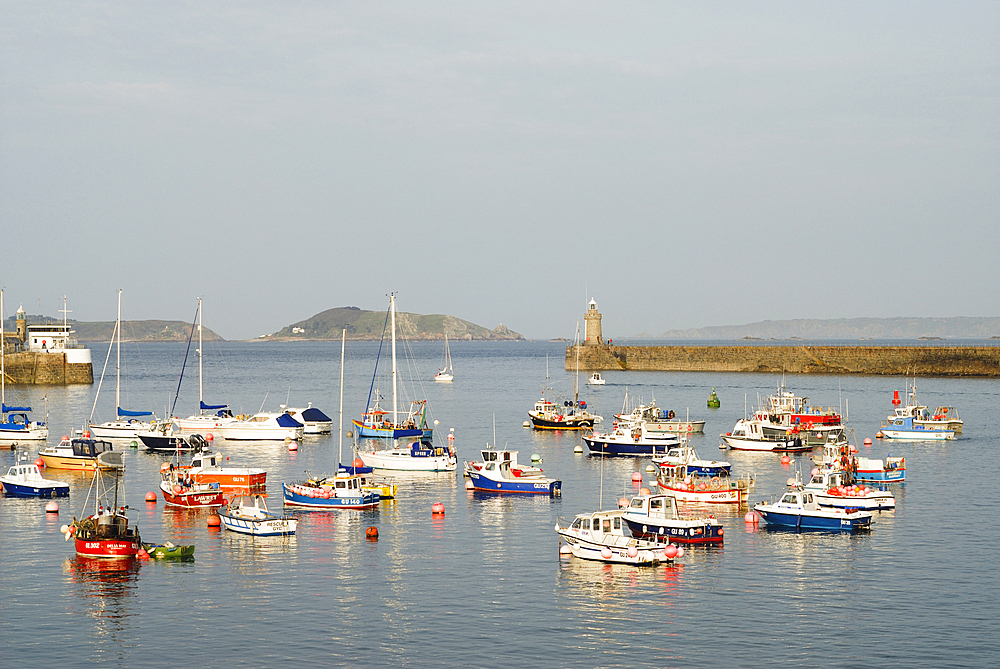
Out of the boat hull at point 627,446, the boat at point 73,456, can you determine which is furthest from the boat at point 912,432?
the boat at point 73,456

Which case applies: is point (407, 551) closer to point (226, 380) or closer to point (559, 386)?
point (559, 386)

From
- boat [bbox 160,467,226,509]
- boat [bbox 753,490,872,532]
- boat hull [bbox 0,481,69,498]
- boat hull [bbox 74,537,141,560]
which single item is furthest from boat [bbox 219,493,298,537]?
boat [bbox 753,490,872,532]

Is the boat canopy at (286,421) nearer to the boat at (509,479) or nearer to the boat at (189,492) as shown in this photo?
the boat at (509,479)

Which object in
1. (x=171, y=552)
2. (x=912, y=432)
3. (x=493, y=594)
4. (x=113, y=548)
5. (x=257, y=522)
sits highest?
(x=912, y=432)

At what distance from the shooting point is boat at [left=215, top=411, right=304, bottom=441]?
83750 mm

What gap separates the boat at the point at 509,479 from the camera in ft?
187

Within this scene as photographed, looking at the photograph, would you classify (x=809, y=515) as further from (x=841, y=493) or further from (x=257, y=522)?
(x=257, y=522)

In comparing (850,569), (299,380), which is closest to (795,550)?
(850,569)

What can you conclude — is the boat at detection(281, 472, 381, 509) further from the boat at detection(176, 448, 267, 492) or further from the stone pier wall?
the stone pier wall

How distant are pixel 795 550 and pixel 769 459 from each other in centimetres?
3147

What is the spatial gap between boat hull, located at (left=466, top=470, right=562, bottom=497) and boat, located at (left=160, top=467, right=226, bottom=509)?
1404 centimetres

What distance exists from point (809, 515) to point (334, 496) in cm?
2289

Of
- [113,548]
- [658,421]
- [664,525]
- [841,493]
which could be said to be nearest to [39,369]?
[658,421]

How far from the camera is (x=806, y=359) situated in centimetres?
16038
